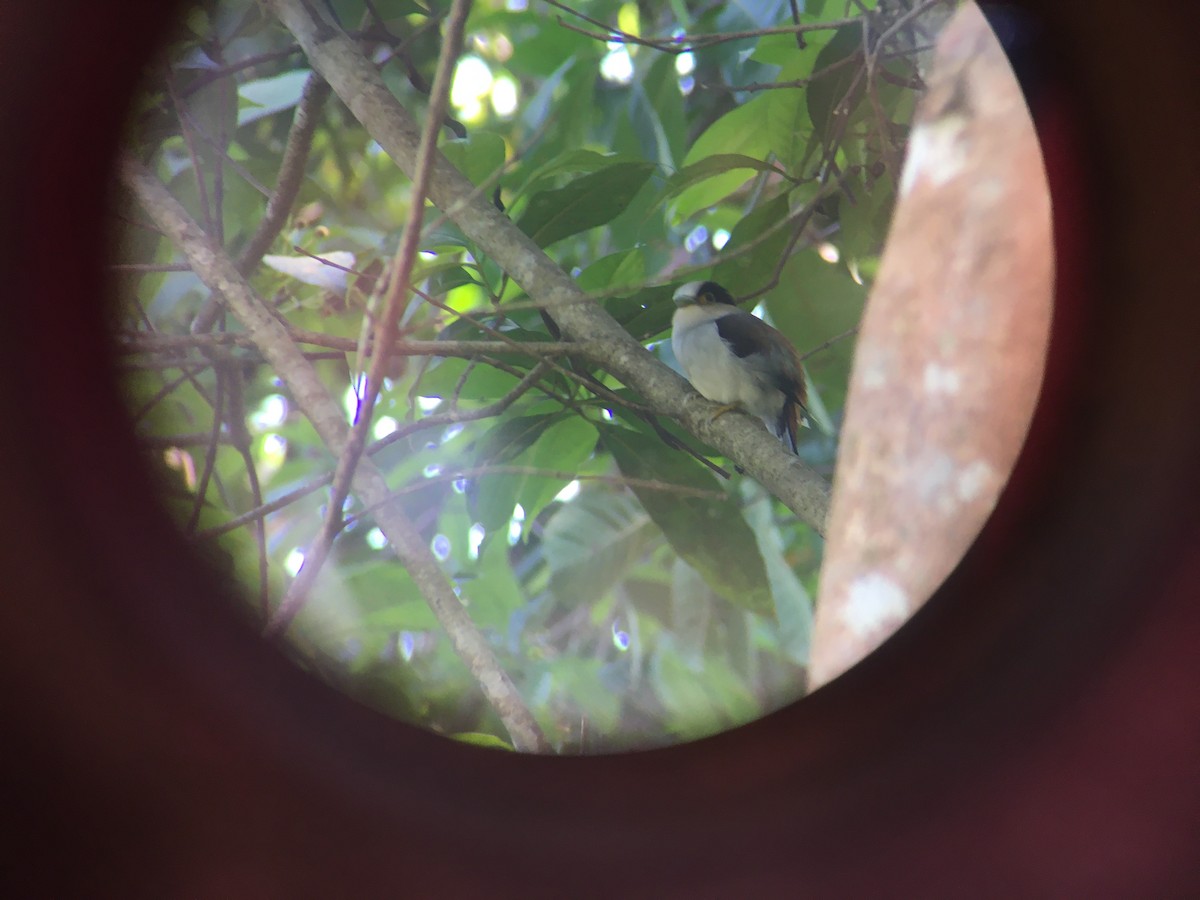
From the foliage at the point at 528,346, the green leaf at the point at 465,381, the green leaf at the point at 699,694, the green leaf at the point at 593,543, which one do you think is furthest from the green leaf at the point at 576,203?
the green leaf at the point at 699,694

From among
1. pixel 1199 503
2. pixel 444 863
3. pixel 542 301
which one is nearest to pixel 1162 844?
pixel 1199 503

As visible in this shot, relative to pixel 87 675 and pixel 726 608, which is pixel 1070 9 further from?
pixel 87 675

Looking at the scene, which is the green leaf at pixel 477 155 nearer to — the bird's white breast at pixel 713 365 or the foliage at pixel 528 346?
the foliage at pixel 528 346

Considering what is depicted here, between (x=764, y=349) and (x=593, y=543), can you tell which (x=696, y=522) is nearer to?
(x=593, y=543)

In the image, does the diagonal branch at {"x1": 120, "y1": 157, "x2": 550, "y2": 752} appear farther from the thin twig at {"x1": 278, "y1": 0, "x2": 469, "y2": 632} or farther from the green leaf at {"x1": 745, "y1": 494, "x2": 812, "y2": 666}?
the green leaf at {"x1": 745, "y1": 494, "x2": 812, "y2": 666}

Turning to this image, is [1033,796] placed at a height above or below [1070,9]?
below

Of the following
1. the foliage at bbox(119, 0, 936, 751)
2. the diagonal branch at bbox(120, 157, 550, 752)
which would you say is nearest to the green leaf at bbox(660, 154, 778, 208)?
the foliage at bbox(119, 0, 936, 751)

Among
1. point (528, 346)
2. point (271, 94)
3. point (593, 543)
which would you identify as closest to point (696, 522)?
point (593, 543)
